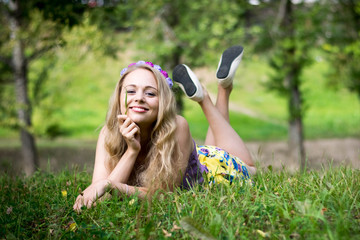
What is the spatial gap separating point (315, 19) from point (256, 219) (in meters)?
6.09

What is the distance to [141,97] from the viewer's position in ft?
8.94

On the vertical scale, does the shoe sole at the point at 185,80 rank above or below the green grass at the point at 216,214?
above

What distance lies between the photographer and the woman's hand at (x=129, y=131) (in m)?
2.60

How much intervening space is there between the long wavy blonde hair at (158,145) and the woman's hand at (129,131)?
18 centimetres

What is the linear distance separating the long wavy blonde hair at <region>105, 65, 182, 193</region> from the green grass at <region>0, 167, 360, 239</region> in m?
0.24

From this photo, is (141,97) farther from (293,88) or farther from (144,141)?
(293,88)

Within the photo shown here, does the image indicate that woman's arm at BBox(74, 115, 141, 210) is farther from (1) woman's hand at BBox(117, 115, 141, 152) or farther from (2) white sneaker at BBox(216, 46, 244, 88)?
(2) white sneaker at BBox(216, 46, 244, 88)

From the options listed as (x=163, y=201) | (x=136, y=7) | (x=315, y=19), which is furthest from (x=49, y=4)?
(x=315, y=19)

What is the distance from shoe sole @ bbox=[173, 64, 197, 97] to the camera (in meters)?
3.61

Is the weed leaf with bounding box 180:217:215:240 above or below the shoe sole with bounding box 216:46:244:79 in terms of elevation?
below

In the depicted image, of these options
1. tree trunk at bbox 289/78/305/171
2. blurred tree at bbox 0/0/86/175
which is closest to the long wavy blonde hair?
blurred tree at bbox 0/0/86/175

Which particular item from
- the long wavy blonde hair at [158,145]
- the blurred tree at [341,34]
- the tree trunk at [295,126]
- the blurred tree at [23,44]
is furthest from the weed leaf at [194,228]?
the blurred tree at [341,34]

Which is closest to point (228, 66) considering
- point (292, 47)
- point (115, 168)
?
point (115, 168)

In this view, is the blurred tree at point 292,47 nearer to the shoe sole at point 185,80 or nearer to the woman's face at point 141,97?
the shoe sole at point 185,80
